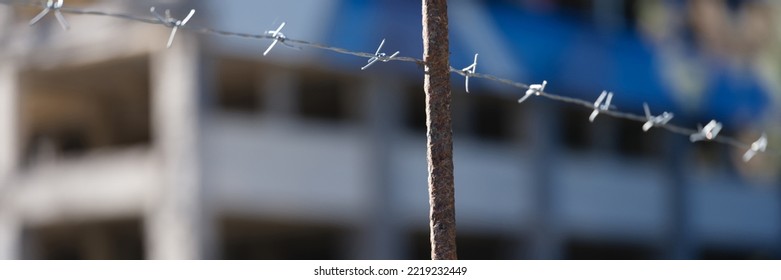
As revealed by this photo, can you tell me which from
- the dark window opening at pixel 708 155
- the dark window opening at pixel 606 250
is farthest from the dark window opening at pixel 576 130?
the dark window opening at pixel 708 155

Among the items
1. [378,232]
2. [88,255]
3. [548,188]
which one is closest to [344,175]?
[378,232]

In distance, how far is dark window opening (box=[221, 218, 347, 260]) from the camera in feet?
67.1

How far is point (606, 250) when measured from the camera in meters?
25.5

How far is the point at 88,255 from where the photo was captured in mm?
23469

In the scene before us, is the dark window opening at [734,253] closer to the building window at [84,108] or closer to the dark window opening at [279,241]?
the dark window opening at [279,241]

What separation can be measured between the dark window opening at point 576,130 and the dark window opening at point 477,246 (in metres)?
2.17

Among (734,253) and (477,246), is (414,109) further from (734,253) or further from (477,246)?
(734,253)

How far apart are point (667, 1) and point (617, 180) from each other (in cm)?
304

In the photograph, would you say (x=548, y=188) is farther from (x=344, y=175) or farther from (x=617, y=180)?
(x=344, y=175)

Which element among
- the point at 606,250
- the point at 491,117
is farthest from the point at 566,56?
the point at 606,250

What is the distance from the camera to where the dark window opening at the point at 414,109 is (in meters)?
21.1

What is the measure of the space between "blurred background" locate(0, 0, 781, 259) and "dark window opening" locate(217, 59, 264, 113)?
0.20 ft

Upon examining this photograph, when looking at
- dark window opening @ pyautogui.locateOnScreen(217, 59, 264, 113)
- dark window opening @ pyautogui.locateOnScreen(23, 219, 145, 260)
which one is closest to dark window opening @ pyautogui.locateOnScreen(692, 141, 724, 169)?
dark window opening @ pyautogui.locateOnScreen(217, 59, 264, 113)

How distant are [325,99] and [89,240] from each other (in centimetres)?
435
